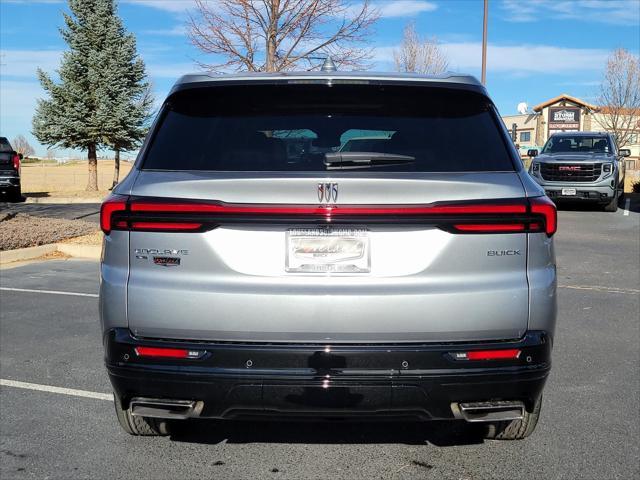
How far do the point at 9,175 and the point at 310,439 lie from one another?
890 inches

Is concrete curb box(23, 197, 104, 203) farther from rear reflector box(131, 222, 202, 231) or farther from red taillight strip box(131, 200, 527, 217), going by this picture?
red taillight strip box(131, 200, 527, 217)

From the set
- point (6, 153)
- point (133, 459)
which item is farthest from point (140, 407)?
point (6, 153)

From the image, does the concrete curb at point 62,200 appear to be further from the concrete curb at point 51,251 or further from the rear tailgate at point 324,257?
the rear tailgate at point 324,257

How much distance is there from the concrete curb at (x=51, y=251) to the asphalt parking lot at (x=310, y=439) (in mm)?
5480

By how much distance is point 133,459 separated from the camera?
12.0 ft

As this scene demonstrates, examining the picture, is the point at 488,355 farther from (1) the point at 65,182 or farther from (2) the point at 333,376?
(1) the point at 65,182

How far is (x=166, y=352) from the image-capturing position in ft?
9.56

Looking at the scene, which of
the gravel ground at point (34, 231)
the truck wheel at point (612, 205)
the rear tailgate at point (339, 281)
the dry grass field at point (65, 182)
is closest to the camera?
the rear tailgate at point (339, 281)

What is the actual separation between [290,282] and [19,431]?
222cm

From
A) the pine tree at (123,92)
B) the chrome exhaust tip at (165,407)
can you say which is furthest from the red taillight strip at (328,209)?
the pine tree at (123,92)

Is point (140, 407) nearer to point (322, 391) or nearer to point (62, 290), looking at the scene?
point (322, 391)

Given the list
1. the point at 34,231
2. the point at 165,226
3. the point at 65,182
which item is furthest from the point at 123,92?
the point at 165,226

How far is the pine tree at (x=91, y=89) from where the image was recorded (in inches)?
1299

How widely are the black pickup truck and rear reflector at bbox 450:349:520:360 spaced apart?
23633 millimetres
